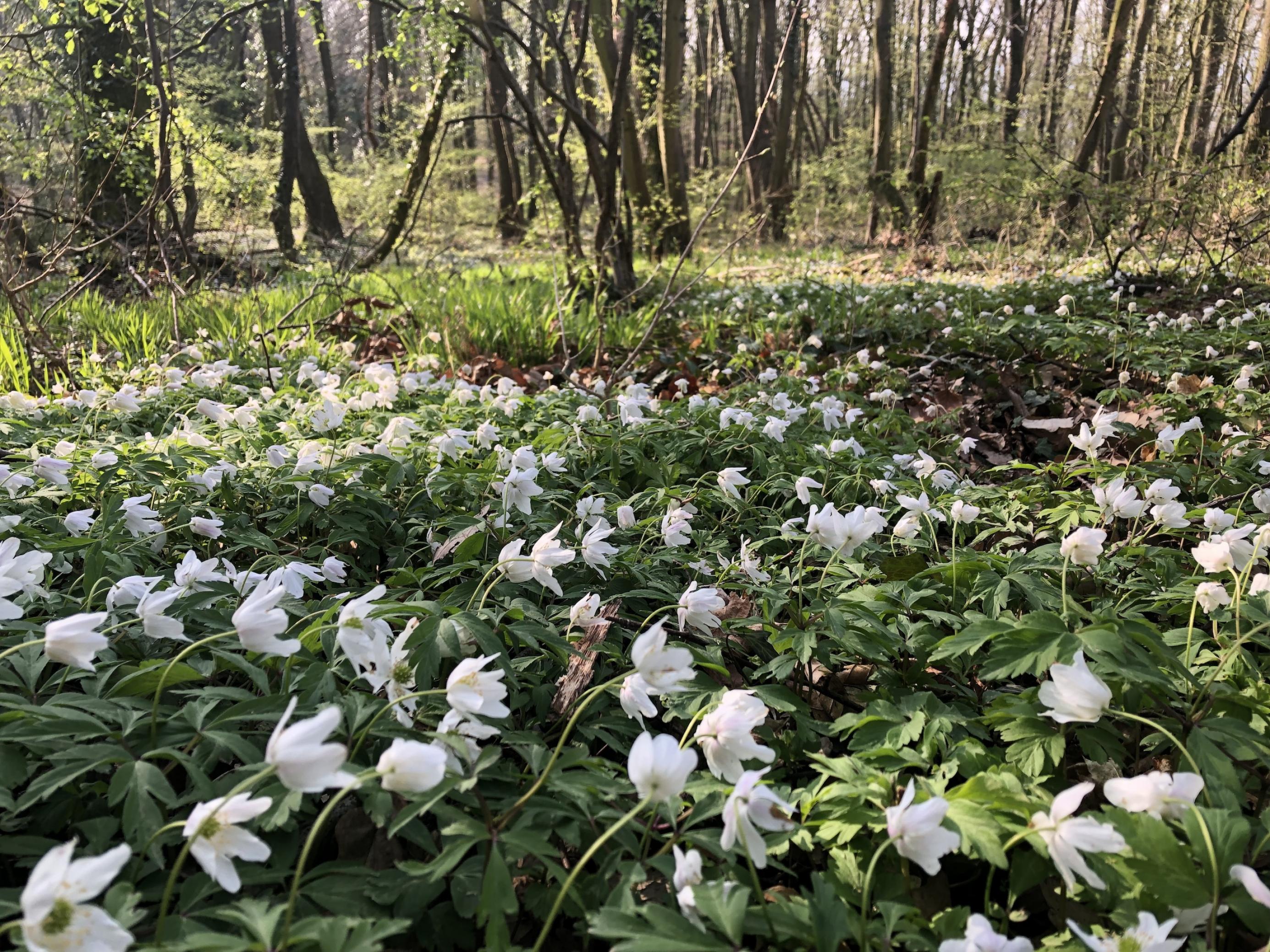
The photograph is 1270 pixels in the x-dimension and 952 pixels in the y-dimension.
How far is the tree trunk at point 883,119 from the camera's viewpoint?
13.5 meters

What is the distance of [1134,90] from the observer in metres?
11.5

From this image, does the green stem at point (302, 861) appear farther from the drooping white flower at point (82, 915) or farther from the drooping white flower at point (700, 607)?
the drooping white flower at point (700, 607)

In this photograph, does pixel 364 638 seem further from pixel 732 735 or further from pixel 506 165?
pixel 506 165

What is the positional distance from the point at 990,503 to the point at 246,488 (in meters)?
2.32

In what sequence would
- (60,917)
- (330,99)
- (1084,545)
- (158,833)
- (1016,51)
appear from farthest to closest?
(330,99) → (1016,51) → (1084,545) → (158,833) → (60,917)

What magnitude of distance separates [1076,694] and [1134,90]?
13.7 m

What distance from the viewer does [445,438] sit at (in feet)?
8.48

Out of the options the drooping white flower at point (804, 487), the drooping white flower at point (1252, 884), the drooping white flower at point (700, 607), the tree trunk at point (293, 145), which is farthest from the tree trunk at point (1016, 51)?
the drooping white flower at point (1252, 884)

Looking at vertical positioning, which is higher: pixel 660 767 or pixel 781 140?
pixel 781 140

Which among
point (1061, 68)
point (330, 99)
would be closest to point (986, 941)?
point (1061, 68)

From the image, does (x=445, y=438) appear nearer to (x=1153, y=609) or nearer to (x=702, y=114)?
(x=1153, y=609)

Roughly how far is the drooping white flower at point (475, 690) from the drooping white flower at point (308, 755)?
0.21 meters

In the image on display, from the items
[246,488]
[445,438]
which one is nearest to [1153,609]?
[445,438]

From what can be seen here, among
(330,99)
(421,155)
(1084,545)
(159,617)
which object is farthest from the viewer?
(330,99)
